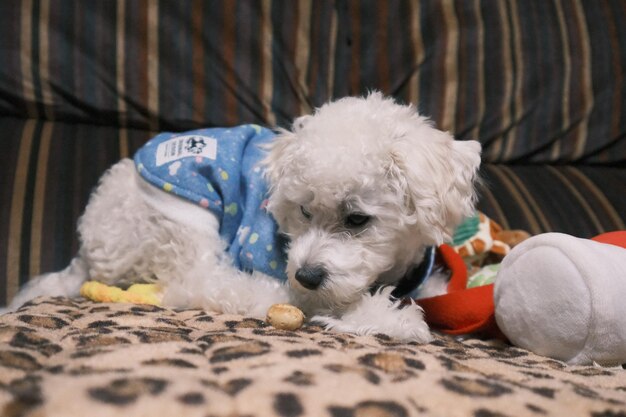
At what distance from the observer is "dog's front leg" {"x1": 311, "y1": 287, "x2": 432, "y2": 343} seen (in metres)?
1.21

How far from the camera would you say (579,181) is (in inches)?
86.2

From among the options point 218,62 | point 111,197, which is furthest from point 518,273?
point 218,62

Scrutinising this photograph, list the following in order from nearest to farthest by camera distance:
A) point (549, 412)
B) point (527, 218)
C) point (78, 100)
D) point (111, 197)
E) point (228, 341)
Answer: point (549, 412), point (228, 341), point (111, 197), point (78, 100), point (527, 218)

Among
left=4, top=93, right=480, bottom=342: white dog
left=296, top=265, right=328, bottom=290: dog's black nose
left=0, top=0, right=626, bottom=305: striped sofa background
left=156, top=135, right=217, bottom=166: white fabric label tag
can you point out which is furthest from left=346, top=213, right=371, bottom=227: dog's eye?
left=0, top=0, right=626, bottom=305: striped sofa background

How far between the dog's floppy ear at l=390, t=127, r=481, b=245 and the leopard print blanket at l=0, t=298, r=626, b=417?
0.99 ft

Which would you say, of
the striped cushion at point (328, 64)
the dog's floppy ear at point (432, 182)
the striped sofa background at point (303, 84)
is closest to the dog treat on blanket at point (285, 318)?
the dog's floppy ear at point (432, 182)

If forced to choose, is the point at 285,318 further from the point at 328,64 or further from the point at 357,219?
the point at 328,64

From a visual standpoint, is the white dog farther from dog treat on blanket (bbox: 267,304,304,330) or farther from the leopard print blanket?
the leopard print blanket

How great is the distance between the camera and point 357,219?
130 centimetres

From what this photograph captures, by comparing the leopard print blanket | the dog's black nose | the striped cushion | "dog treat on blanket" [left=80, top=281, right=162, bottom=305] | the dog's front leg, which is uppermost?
the striped cushion

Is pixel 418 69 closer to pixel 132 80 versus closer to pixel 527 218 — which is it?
pixel 527 218

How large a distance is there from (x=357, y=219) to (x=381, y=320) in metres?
0.23

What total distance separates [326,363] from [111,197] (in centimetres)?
98

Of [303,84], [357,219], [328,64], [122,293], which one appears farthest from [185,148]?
[328,64]
